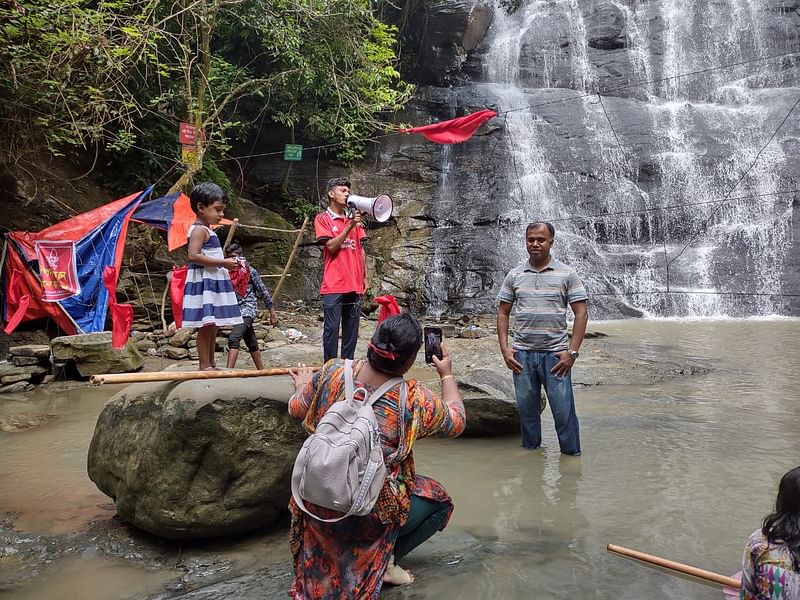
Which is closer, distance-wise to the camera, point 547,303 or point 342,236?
point 547,303

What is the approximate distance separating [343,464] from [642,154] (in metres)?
17.2

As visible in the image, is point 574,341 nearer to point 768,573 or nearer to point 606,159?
point 768,573

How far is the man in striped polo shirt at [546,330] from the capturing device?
13.5ft

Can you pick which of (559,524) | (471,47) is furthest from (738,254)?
(559,524)

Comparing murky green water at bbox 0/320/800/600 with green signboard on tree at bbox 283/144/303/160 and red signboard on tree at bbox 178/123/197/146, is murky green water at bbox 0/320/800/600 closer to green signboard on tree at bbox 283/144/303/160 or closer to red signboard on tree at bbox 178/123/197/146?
red signboard on tree at bbox 178/123/197/146

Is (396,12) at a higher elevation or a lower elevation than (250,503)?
higher

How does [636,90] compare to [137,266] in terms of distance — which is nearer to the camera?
[137,266]

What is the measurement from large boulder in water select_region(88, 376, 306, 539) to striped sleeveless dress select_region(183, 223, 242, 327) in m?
0.87

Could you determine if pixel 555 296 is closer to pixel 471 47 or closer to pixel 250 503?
pixel 250 503

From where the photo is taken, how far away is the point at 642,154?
56.2ft

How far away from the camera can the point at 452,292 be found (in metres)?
14.8

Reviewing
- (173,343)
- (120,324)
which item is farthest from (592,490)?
(173,343)

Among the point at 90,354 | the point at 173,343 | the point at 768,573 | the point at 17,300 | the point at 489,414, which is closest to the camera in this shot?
the point at 768,573

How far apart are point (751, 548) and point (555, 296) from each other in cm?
232
